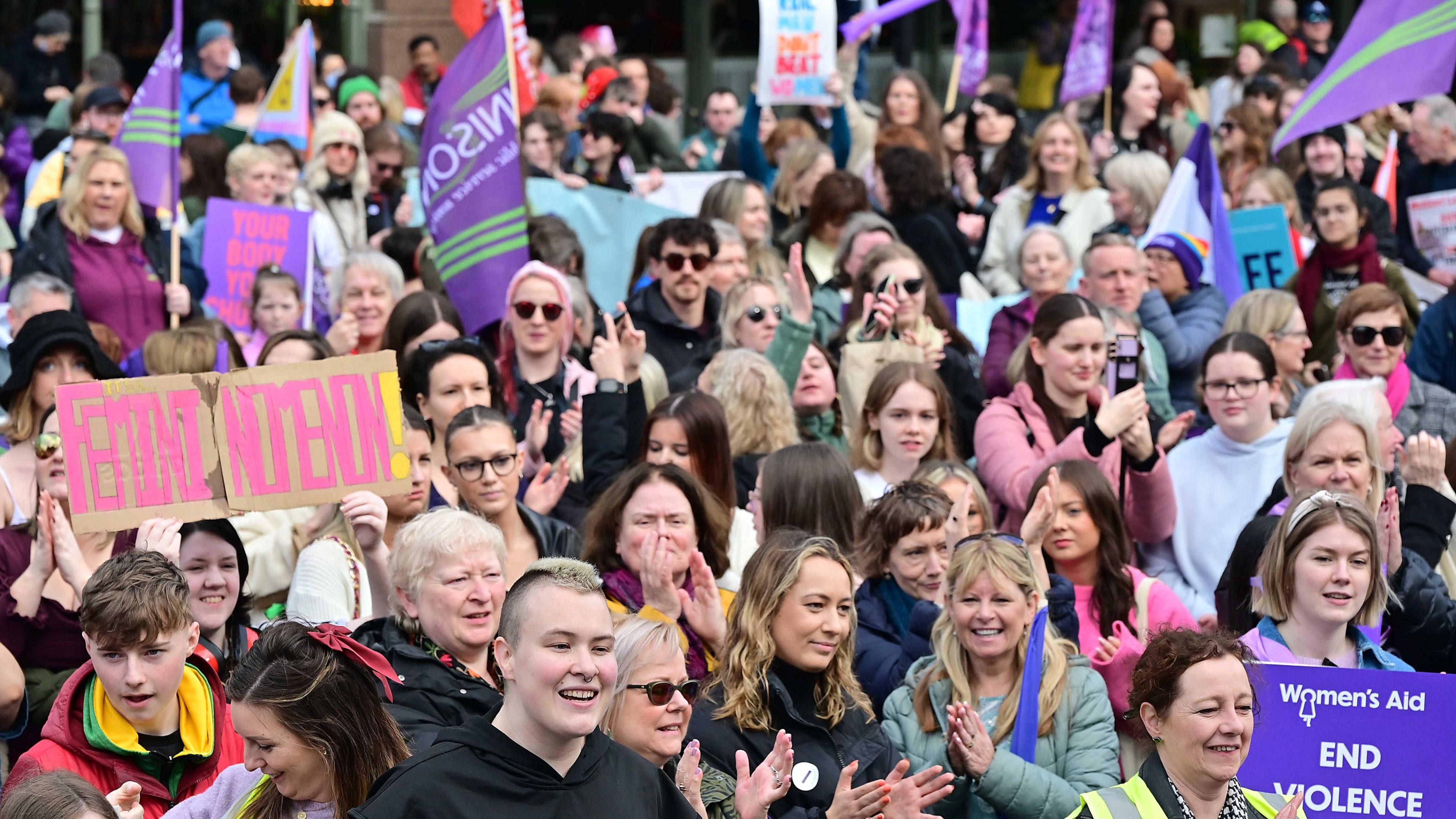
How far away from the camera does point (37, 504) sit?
20.7 ft

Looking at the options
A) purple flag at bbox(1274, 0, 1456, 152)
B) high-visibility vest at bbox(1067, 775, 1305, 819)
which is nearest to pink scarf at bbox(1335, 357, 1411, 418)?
purple flag at bbox(1274, 0, 1456, 152)

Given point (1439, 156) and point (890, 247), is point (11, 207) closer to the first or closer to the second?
point (890, 247)

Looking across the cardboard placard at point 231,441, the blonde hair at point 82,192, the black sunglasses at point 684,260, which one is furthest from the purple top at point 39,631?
the blonde hair at point 82,192

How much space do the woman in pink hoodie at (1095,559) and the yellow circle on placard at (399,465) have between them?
196 centimetres

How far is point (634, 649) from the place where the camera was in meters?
4.69

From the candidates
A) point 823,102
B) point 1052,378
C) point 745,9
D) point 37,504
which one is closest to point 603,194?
point 823,102

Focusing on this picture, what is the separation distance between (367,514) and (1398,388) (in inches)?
177

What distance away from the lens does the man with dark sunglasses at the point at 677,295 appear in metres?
8.77

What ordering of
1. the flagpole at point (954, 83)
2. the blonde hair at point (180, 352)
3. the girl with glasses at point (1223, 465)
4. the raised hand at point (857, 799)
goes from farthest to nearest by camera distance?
the flagpole at point (954, 83) → the blonde hair at point (180, 352) → the girl with glasses at point (1223, 465) → the raised hand at point (857, 799)

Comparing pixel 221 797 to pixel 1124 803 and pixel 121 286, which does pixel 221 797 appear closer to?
pixel 1124 803

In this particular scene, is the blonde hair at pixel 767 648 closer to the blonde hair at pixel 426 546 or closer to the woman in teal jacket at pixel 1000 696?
the woman in teal jacket at pixel 1000 696

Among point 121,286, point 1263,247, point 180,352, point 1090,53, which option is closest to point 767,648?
point 180,352

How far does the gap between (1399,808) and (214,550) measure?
11.3ft

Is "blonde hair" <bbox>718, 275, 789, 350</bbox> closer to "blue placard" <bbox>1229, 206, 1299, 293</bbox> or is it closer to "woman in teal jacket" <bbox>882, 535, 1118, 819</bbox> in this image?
"woman in teal jacket" <bbox>882, 535, 1118, 819</bbox>
